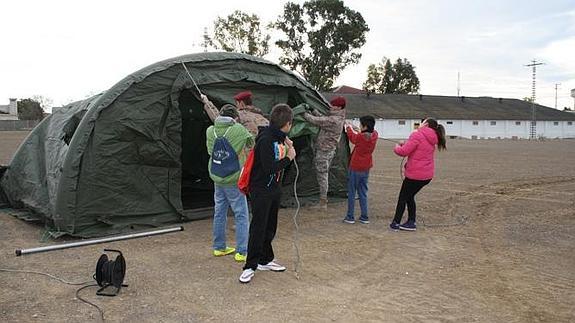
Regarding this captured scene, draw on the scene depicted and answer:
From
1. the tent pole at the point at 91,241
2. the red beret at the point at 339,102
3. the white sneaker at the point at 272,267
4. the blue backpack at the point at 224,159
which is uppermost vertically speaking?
the red beret at the point at 339,102

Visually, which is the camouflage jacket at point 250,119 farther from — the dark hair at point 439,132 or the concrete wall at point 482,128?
the concrete wall at point 482,128

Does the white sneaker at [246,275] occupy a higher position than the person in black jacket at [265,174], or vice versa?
the person in black jacket at [265,174]

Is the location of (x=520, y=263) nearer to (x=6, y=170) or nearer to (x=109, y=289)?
(x=109, y=289)

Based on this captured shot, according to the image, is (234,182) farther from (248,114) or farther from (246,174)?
(248,114)

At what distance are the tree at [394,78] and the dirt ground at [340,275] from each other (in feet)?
186

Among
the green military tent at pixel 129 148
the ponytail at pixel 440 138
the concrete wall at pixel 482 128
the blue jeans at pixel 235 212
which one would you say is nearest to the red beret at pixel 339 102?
the green military tent at pixel 129 148

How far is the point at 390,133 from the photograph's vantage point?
4988 centimetres

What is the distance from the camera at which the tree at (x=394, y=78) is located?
63.2 metres

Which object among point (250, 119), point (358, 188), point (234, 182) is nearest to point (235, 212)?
point (234, 182)

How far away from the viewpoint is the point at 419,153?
7.10m

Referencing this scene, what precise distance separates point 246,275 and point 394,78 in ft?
201

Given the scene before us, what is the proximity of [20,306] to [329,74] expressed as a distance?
46279mm

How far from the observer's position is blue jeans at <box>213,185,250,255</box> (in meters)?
5.36

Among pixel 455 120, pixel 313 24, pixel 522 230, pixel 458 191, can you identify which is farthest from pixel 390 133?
pixel 522 230
